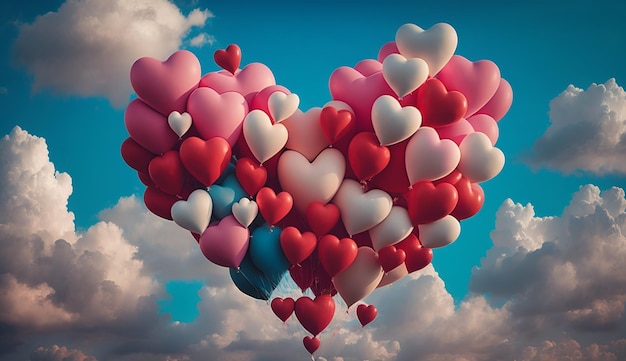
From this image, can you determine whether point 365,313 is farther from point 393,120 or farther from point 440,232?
point 393,120

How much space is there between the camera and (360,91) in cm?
1013

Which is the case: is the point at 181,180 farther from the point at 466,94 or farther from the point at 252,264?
the point at 466,94

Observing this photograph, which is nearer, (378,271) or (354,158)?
(354,158)

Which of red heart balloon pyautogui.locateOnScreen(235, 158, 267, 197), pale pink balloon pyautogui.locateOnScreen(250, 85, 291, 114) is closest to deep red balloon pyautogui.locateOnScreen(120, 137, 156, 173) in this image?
red heart balloon pyautogui.locateOnScreen(235, 158, 267, 197)

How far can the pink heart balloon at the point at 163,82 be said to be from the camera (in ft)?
33.0

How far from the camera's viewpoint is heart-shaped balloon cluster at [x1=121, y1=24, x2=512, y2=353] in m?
9.78

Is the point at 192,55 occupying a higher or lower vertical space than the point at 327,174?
higher

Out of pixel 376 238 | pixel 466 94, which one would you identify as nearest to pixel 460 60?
pixel 466 94

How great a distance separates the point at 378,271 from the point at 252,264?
1579mm

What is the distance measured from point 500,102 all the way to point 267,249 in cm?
348

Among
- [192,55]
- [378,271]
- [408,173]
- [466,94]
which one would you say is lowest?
[378,271]

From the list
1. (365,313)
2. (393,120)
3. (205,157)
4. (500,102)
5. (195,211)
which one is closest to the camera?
(393,120)

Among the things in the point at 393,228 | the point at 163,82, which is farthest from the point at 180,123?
the point at 393,228

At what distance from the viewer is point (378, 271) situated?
10523 millimetres
